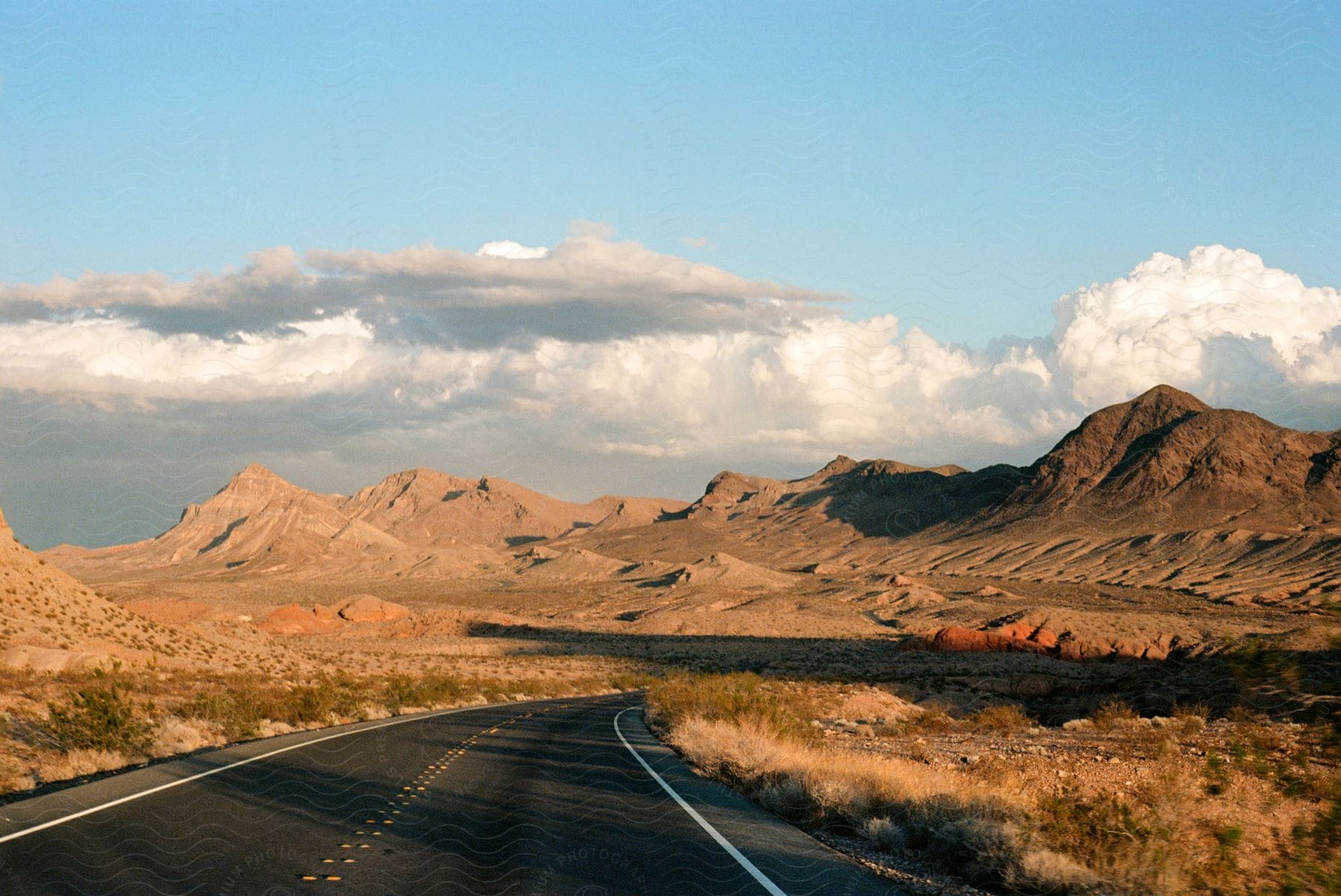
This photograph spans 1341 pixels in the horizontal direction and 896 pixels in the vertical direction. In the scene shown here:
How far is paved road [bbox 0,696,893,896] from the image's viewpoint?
8.48m

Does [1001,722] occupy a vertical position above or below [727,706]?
below

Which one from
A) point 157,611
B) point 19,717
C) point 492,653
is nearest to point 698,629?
point 492,653

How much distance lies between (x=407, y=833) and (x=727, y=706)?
13.7 m

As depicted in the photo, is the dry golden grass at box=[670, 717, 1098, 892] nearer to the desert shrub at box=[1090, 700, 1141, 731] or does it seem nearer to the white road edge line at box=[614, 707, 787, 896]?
the white road edge line at box=[614, 707, 787, 896]

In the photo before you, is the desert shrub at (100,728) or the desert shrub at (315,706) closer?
the desert shrub at (100,728)

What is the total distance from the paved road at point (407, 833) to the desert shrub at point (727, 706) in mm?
3990

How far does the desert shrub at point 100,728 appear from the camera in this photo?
17312 millimetres

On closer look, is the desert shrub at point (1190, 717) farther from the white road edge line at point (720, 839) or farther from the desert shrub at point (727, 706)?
the white road edge line at point (720, 839)

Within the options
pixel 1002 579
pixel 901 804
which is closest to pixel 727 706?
pixel 901 804

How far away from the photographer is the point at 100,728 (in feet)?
58.2

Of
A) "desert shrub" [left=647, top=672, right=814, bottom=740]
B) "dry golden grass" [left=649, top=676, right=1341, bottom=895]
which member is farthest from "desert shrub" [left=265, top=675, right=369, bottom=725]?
"dry golden grass" [left=649, top=676, right=1341, bottom=895]

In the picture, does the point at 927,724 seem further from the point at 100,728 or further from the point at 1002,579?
the point at 1002,579

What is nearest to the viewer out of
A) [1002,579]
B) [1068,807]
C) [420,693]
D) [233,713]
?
[1068,807]

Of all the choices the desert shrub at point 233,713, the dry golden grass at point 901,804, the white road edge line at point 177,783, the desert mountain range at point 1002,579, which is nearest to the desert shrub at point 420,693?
the desert shrub at point 233,713
